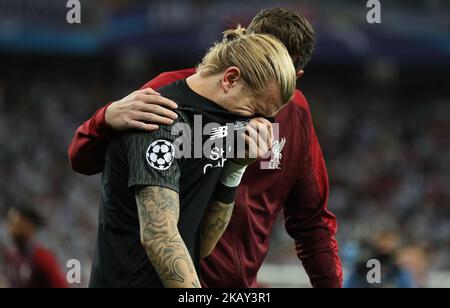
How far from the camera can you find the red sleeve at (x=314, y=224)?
151 inches

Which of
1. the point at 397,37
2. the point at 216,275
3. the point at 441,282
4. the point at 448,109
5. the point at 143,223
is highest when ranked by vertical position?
the point at 397,37

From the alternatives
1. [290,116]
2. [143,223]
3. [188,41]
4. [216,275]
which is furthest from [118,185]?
[188,41]

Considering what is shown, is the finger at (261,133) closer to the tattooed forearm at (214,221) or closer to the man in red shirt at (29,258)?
the tattooed forearm at (214,221)

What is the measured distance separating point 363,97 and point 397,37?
7.08ft

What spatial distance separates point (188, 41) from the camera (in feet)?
60.7

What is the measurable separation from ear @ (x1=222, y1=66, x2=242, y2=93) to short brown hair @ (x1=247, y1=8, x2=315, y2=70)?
990mm

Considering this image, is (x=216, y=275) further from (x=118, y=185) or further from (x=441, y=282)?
(x=441, y=282)

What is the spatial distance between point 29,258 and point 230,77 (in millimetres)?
4964

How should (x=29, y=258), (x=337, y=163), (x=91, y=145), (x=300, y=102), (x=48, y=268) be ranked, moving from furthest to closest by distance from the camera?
(x=337, y=163) < (x=29, y=258) < (x=48, y=268) < (x=300, y=102) < (x=91, y=145)

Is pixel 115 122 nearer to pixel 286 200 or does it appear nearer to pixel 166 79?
pixel 166 79

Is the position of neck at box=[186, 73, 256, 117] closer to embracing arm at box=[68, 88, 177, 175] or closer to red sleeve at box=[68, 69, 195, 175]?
embracing arm at box=[68, 88, 177, 175]

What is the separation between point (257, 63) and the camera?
8.41 ft

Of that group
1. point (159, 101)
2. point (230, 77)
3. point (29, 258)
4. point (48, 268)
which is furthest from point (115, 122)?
point (29, 258)

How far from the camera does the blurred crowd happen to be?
50.0 feet
